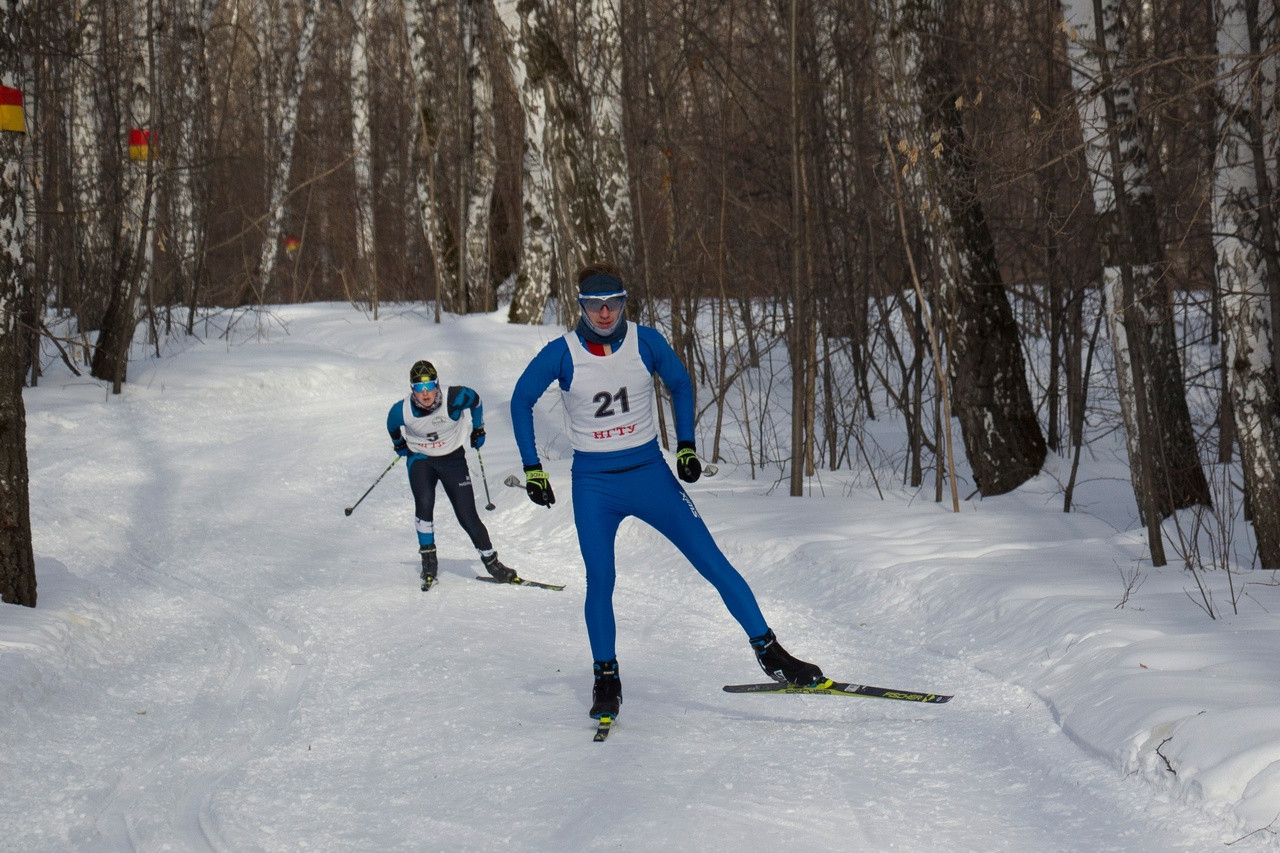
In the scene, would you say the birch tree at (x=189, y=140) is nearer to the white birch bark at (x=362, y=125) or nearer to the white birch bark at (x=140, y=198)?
the white birch bark at (x=140, y=198)

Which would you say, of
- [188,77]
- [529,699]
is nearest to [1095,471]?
[529,699]

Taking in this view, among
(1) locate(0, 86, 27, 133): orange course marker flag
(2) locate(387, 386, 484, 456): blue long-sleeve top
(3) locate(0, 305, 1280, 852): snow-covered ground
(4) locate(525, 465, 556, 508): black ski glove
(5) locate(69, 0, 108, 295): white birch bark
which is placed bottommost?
(3) locate(0, 305, 1280, 852): snow-covered ground

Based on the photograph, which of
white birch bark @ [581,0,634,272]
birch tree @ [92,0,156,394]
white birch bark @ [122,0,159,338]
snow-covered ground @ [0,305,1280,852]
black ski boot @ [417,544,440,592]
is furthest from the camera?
birch tree @ [92,0,156,394]

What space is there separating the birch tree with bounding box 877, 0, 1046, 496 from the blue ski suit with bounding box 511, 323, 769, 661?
498cm

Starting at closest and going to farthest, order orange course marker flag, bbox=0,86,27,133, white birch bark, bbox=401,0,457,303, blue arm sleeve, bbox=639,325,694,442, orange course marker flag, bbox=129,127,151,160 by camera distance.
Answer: blue arm sleeve, bbox=639,325,694,442, orange course marker flag, bbox=0,86,27,133, orange course marker flag, bbox=129,127,151,160, white birch bark, bbox=401,0,457,303

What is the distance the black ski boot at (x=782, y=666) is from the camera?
587cm

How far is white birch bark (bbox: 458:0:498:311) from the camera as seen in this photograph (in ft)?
Answer: 78.7

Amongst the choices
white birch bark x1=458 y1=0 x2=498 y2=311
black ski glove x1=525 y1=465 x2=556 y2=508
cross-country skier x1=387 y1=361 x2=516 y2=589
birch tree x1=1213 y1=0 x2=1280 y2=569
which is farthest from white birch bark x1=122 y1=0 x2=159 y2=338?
birch tree x1=1213 y1=0 x2=1280 y2=569

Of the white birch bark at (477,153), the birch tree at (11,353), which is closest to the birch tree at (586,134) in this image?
the birch tree at (11,353)

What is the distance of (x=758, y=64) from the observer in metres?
13.9

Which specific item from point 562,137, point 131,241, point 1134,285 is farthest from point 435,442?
point 131,241

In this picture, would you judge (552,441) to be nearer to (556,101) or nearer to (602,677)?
(556,101)

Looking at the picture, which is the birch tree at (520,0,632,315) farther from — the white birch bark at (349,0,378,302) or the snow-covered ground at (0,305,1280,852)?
the white birch bark at (349,0,378,302)

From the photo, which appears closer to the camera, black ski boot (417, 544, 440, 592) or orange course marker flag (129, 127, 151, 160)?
black ski boot (417, 544, 440, 592)
